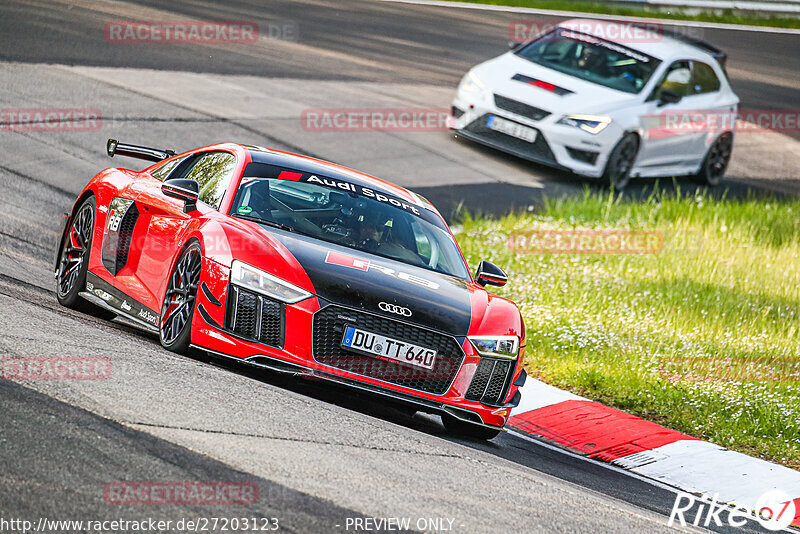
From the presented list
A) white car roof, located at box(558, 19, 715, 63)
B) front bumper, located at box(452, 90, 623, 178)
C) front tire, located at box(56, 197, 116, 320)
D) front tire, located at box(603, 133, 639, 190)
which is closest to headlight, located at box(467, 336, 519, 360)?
front tire, located at box(56, 197, 116, 320)

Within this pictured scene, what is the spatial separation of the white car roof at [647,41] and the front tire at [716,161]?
1.26 m

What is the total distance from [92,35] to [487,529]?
1540 centimetres

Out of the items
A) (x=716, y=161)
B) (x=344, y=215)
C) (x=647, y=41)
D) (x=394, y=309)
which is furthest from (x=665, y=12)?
(x=394, y=309)

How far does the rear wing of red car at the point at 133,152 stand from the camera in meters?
8.96

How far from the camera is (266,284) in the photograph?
21.3 ft

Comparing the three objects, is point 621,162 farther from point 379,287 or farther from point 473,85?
point 379,287

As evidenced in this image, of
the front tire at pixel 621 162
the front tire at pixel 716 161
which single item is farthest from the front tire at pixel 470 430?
the front tire at pixel 716 161

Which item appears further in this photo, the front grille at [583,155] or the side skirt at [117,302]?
the front grille at [583,155]

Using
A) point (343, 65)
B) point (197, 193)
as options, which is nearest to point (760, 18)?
point (343, 65)

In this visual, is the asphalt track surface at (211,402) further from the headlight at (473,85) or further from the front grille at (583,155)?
the headlight at (473,85)

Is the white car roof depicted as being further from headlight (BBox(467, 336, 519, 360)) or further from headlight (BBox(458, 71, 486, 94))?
headlight (BBox(467, 336, 519, 360))

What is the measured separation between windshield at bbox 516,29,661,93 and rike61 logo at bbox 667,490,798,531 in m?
10.6

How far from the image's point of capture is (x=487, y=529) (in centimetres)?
479

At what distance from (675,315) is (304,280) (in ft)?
17.5
